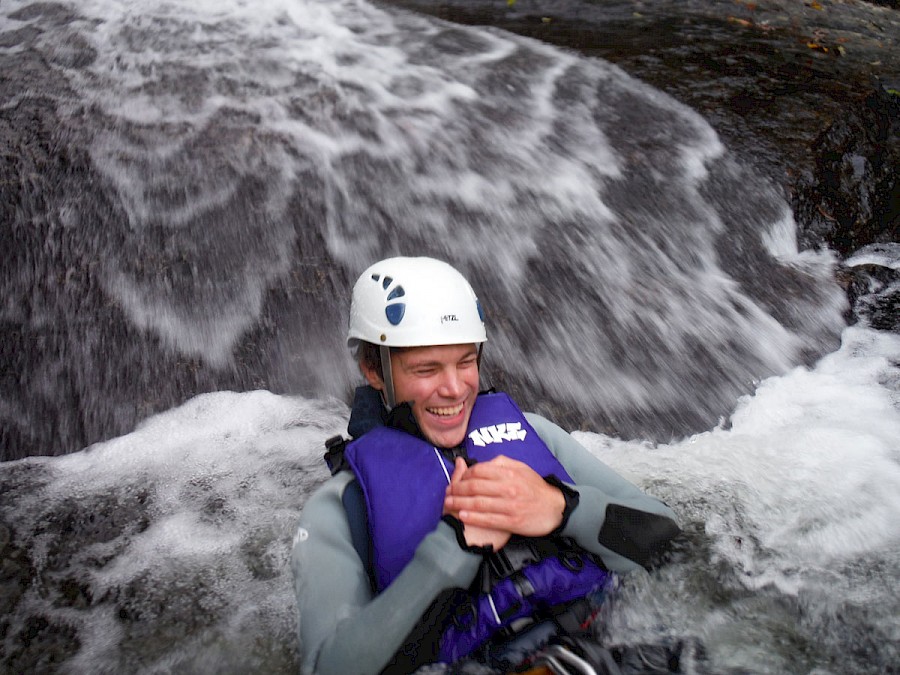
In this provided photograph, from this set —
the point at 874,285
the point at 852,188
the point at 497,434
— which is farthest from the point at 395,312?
the point at 852,188

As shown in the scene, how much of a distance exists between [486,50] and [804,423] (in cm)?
574

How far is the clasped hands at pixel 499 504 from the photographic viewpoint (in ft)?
7.64

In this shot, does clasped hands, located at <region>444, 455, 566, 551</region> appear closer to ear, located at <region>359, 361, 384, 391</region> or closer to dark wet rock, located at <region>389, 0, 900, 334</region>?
ear, located at <region>359, 361, 384, 391</region>

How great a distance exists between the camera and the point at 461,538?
7.48 ft

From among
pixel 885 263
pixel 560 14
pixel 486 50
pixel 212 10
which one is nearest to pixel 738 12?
pixel 560 14

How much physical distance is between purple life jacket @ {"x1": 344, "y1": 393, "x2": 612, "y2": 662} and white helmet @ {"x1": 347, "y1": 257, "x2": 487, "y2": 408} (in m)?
0.30

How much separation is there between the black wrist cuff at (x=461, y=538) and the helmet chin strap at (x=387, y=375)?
0.75 metres

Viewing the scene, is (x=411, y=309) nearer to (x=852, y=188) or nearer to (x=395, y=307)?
(x=395, y=307)

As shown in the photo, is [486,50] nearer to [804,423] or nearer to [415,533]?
[804,423]

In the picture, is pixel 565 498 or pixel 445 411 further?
pixel 445 411

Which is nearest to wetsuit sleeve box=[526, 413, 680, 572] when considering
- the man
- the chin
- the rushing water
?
the man

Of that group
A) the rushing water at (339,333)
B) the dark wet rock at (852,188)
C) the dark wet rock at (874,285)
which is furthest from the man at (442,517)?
the dark wet rock at (852,188)

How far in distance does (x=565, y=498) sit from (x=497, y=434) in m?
0.51

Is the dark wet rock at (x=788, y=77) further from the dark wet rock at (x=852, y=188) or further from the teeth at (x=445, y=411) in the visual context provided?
the teeth at (x=445, y=411)
